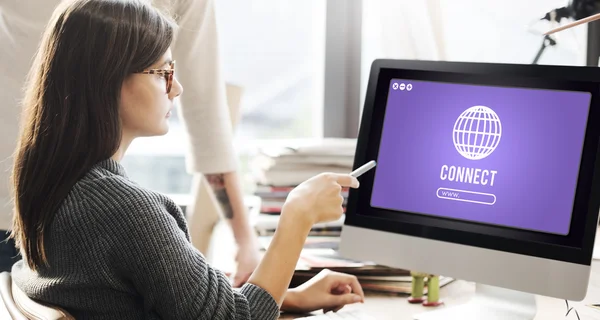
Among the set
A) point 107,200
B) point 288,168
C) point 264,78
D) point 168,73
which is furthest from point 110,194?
point 264,78

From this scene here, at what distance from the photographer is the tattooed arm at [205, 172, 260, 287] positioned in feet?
5.52

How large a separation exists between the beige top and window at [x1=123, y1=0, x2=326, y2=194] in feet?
2.00

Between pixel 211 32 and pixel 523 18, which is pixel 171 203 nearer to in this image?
pixel 211 32

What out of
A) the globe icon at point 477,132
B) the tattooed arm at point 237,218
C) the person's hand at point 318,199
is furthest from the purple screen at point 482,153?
the tattooed arm at point 237,218

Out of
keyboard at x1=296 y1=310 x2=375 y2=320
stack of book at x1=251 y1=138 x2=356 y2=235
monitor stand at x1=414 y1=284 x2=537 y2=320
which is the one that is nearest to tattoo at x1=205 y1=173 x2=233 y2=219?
stack of book at x1=251 y1=138 x2=356 y2=235

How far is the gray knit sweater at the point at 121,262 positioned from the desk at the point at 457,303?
397 millimetres

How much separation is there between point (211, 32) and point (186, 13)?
0.08 m

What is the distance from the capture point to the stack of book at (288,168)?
189 cm

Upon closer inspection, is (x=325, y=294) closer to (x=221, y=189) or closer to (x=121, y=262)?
(x=221, y=189)

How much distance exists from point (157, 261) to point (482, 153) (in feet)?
2.02

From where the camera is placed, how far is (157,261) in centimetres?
100

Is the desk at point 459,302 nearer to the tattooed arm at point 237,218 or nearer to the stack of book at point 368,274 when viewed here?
the stack of book at point 368,274

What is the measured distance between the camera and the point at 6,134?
1494 millimetres

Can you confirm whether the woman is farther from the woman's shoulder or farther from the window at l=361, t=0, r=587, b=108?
the window at l=361, t=0, r=587, b=108
